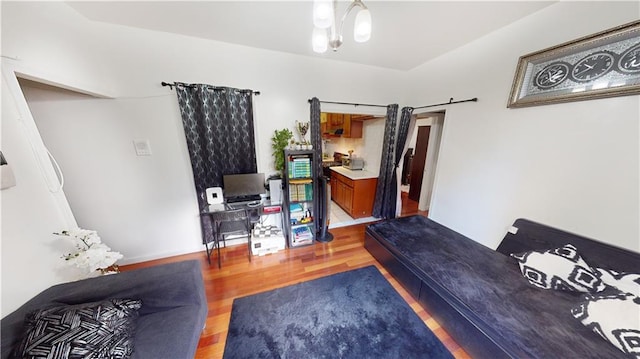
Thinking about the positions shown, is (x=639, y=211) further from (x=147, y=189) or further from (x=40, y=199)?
(x=147, y=189)

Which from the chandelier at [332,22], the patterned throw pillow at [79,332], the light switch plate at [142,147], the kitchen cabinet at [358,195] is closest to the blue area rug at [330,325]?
the patterned throw pillow at [79,332]

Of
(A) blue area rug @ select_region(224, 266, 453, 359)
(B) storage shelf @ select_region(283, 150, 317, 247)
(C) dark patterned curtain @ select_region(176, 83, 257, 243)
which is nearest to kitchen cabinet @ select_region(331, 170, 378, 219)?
(B) storage shelf @ select_region(283, 150, 317, 247)

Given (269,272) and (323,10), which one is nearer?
(323,10)

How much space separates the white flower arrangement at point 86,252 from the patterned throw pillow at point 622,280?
145 inches

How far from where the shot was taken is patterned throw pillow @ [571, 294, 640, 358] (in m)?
0.99

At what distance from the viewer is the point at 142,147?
79.7 inches

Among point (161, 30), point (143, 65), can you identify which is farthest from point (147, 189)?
point (161, 30)

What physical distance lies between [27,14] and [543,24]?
413cm

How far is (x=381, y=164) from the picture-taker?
3158 mm

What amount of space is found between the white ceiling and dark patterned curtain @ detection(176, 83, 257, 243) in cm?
57

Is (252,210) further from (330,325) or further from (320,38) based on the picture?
(320,38)

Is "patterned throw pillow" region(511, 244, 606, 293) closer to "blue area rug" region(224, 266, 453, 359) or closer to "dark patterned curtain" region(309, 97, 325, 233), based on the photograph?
"blue area rug" region(224, 266, 453, 359)

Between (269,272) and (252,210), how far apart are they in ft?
2.74

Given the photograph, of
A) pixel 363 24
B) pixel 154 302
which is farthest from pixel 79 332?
pixel 363 24
